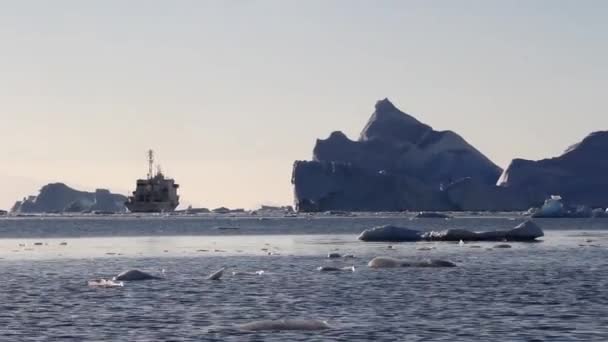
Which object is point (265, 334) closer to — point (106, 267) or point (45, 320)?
point (45, 320)

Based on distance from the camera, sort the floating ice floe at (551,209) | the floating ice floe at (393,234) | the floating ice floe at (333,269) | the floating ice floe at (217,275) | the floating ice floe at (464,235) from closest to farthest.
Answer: the floating ice floe at (217,275)
the floating ice floe at (333,269)
the floating ice floe at (464,235)
the floating ice floe at (393,234)
the floating ice floe at (551,209)

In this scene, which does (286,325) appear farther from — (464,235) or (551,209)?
(551,209)

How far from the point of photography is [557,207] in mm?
167875

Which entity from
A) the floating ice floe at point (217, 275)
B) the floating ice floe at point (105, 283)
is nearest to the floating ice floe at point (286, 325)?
the floating ice floe at point (105, 283)

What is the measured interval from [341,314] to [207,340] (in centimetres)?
597

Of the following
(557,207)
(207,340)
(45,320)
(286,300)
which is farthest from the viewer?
(557,207)

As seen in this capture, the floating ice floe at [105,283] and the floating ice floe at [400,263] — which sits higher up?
the floating ice floe at [400,263]

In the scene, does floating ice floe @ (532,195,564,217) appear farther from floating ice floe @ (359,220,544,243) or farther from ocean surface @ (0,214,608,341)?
ocean surface @ (0,214,608,341)

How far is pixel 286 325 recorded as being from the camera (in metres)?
27.4

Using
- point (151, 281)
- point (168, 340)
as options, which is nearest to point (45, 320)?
point (168, 340)

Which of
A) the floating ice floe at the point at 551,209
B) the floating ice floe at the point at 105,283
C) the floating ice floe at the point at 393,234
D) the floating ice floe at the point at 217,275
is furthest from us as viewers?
→ the floating ice floe at the point at 551,209

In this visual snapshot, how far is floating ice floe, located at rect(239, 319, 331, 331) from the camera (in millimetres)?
27234

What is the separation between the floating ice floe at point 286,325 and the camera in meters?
27.2

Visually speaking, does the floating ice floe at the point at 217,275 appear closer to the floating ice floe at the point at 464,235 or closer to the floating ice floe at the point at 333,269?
the floating ice floe at the point at 333,269
